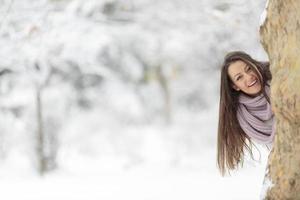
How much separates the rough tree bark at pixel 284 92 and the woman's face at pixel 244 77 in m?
0.15

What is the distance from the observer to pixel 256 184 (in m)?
7.99

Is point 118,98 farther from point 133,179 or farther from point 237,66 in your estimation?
point 237,66

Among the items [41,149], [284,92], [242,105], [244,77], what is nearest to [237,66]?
[244,77]

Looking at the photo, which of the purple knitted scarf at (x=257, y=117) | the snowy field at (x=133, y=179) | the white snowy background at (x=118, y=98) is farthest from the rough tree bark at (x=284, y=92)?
the white snowy background at (x=118, y=98)

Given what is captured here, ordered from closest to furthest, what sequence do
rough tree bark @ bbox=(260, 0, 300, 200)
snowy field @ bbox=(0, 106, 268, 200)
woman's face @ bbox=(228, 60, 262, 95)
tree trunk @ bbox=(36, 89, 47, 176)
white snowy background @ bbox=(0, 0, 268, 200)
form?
rough tree bark @ bbox=(260, 0, 300, 200)
woman's face @ bbox=(228, 60, 262, 95)
snowy field @ bbox=(0, 106, 268, 200)
white snowy background @ bbox=(0, 0, 268, 200)
tree trunk @ bbox=(36, 89, 47, 176)

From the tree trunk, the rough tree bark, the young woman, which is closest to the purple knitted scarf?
the young woman

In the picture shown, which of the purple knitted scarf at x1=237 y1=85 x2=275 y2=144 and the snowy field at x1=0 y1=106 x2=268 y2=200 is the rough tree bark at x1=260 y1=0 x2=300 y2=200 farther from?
the snowy field at x1=0 y1=106 x2=268 y2=200

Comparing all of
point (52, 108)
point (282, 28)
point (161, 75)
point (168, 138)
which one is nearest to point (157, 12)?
point (52, 108)

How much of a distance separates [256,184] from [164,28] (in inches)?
186

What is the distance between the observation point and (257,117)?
3.94 meters

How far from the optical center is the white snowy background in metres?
8.07

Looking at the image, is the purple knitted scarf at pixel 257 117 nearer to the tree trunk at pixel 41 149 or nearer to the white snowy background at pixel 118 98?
the white snowy background at pixel 118 98

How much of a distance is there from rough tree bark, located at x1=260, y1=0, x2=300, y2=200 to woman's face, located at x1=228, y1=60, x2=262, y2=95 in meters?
0.15

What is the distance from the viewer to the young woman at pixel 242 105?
12.7 feet
